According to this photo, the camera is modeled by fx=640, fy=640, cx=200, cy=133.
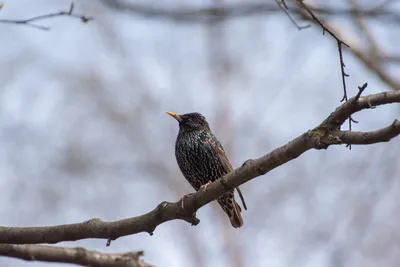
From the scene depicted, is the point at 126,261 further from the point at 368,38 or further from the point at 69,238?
the point at 368,38

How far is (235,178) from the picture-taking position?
3.76 meters

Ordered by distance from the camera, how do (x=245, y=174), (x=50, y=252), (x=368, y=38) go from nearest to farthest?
(x=245, y=174) < (x=50, y=252) < (x=368, y=38)

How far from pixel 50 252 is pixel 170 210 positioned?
88cm

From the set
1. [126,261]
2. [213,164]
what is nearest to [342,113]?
[126,261]

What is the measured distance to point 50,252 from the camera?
4.30 meters

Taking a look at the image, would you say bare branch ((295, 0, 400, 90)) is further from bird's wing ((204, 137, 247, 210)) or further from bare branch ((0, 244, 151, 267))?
bare branch ((0, 244, 151, 267))

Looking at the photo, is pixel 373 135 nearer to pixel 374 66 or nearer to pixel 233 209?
pixel 233 209

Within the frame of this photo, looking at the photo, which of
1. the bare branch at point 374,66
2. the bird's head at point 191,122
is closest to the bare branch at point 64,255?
the bird's head at point 191,122

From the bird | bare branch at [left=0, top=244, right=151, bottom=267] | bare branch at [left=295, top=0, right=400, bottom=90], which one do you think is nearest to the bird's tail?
the bird

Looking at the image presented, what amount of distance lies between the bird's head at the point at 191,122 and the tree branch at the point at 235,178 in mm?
2476

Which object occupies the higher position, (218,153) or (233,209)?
(218,153)

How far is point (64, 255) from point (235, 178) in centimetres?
138

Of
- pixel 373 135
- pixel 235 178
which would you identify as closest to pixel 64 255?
pixel 235 178

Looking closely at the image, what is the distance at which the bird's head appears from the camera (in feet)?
21.8
